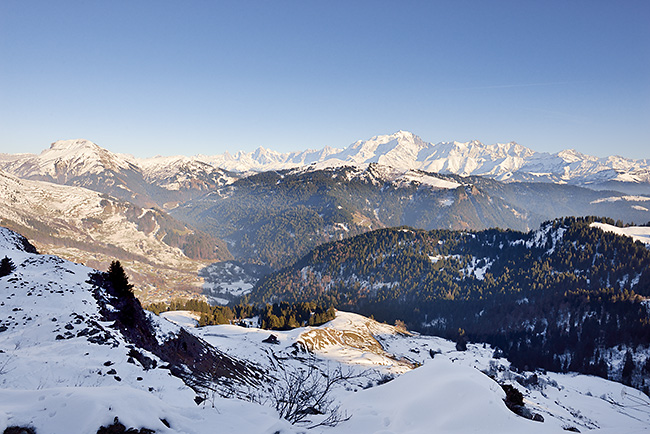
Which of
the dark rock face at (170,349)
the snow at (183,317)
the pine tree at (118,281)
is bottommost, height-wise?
the snow at (183,317)

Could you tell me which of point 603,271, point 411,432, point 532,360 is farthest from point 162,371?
point 603,271

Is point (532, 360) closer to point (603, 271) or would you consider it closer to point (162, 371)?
point (603, 271)

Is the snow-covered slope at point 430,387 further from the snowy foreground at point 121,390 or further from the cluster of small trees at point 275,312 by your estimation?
the cluster of small trees at point 275,312

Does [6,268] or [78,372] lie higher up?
[6,268]

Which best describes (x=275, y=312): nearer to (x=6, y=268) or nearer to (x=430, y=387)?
(x=6, y=268)

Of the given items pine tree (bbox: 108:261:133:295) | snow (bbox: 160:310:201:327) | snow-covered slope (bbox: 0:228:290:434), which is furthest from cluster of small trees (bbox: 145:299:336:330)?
pine tree (bbox: 108:261:133:295)

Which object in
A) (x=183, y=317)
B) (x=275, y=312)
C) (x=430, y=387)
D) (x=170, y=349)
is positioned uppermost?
(x=430, y=387)

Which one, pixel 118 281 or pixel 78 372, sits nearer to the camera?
pixel 78 372

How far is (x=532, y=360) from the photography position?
489ft

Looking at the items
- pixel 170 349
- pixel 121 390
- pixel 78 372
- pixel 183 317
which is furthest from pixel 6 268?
pixel 183 317

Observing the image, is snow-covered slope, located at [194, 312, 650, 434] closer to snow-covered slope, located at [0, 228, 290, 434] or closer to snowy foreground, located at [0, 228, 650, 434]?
snowy foreground, located at [0, 228, 650, 434]

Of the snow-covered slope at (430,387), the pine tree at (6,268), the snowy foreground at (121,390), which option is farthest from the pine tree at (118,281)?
the snow-covered slope at (430,387)

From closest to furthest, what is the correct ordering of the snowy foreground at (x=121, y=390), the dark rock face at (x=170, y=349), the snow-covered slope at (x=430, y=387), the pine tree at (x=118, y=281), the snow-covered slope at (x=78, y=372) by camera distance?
the snow-covered slope at (x=78, y=372), the snowy foreground at (x=121, y=390), the snow-covered slope at (x=430, y=387), the dark rock face at (x=170, y=349), the pine tree at (x=118, y=281)

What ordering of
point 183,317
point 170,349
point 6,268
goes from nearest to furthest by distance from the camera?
point 170,349
point 6,268
point 183,317
